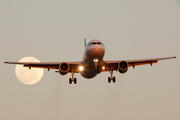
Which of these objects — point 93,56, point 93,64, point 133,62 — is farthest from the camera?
point 133,62

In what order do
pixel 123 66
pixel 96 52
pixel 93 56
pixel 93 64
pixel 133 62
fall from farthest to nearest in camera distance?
pixel 133 62 < pixel 123 66 < pixel 93 64 < pixel 93 56 < pixel 96 52

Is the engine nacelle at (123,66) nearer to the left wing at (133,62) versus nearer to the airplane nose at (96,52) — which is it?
the left wing at (133,62)

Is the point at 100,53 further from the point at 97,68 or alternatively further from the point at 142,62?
the point at 142,62

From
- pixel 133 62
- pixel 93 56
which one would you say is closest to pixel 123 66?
pixel 133 62

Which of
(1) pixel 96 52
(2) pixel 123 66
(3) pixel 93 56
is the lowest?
(2) pixel 123 66

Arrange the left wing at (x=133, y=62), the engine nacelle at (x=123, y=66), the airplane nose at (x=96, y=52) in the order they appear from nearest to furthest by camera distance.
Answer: the airplane nose at (x=96, y=52) < the engine nacelle at (x=123, y=66) < the left wing at (x=133, y=62)

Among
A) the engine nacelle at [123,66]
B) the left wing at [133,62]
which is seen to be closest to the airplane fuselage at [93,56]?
the engine nacelle at [123,66]

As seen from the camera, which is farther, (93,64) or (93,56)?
(93,64)

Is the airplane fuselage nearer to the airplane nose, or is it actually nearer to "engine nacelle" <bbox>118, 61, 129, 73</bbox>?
the airplane nose

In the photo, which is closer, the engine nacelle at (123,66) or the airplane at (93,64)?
the airplane at (93,64)

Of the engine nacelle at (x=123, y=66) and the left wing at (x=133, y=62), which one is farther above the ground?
the left wing at (x=133, y=62)

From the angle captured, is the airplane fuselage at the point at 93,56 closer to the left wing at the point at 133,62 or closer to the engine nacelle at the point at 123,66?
the engine nacelle at the point at 123,66

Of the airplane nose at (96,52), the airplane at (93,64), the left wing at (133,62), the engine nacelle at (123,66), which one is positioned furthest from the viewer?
the left wing at (133,62)

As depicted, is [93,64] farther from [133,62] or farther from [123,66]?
[133,62]
